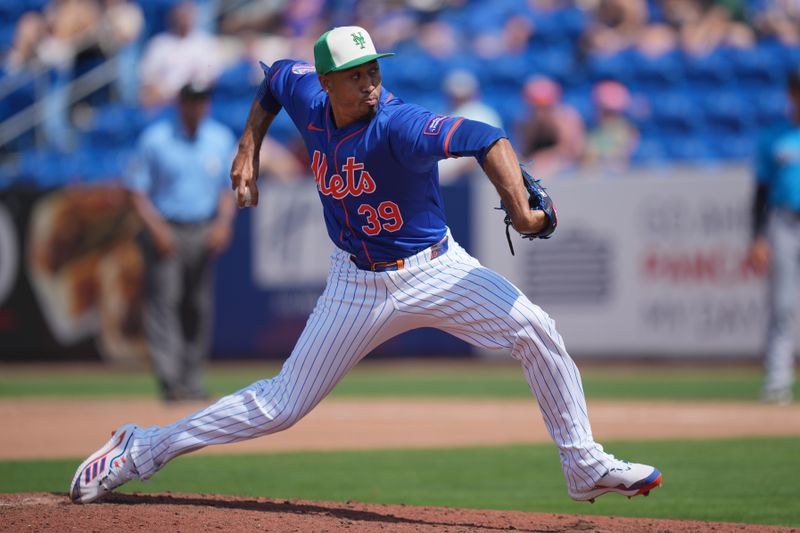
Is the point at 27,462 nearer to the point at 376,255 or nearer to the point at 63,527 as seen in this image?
the point at 63,527

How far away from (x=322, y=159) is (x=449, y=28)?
11.7 m

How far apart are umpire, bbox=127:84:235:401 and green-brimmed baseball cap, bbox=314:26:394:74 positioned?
5.28m

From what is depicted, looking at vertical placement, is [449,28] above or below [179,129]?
above

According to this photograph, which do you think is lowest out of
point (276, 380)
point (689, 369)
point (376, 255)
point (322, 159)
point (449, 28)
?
point (689, 369)

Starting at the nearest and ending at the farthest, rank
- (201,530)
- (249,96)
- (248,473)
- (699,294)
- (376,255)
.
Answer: (201,530) < (376,255) < (248,473) < (699,294) < (249,96)

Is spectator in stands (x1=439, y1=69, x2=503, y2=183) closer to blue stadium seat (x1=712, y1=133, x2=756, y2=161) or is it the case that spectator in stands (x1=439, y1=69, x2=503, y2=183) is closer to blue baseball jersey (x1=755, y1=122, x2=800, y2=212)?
blue stadium seat (x1=712, y1=133, x2=756, y2=161)

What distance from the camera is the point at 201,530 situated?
462 cm

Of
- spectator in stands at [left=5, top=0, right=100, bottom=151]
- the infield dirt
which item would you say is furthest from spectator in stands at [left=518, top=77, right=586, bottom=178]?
spectator in stands at [left=5, top=0, right=100, bottom=151]

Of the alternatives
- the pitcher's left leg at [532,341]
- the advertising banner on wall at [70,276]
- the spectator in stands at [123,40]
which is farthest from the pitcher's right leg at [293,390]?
the spectator in stands at [123,40]

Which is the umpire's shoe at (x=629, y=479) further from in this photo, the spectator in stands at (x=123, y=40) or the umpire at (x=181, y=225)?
the spectator in stands at (x=123, y=40)

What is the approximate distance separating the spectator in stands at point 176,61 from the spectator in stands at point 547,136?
4.12 meters

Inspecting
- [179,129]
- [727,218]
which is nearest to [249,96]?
[179,129]

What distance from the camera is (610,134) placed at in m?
13.8

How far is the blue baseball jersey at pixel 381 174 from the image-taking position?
4.72 m
